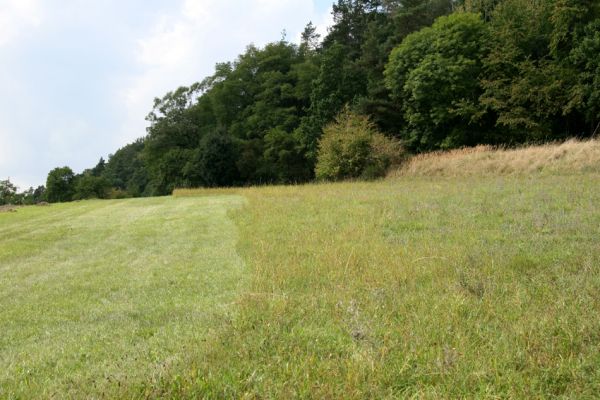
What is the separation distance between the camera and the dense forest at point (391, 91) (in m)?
28.7

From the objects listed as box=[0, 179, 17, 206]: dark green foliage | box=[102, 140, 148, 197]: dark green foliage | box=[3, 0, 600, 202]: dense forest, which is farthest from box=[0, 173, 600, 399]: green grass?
box=[102, 140, 148, 197]: dark green foliage

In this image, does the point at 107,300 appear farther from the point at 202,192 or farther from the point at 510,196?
the point at 202,192

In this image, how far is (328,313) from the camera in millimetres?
4305

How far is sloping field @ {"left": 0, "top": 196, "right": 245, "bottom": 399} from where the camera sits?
11.0ft

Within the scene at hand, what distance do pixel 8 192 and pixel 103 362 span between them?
196 feet

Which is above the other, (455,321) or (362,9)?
(362,9)

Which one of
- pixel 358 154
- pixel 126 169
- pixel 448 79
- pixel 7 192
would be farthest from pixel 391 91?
pixel 126 169

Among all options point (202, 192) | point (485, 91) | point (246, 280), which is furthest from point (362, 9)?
point (246, 280)

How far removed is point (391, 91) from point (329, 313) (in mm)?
37182

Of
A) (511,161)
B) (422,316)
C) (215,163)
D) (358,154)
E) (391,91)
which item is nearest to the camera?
(422,316)

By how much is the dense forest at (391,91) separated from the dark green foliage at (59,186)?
0.51 feet

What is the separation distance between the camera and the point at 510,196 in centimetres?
1137

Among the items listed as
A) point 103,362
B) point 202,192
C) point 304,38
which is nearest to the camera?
point 103,362

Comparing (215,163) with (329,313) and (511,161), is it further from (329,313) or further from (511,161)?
(329,313)
